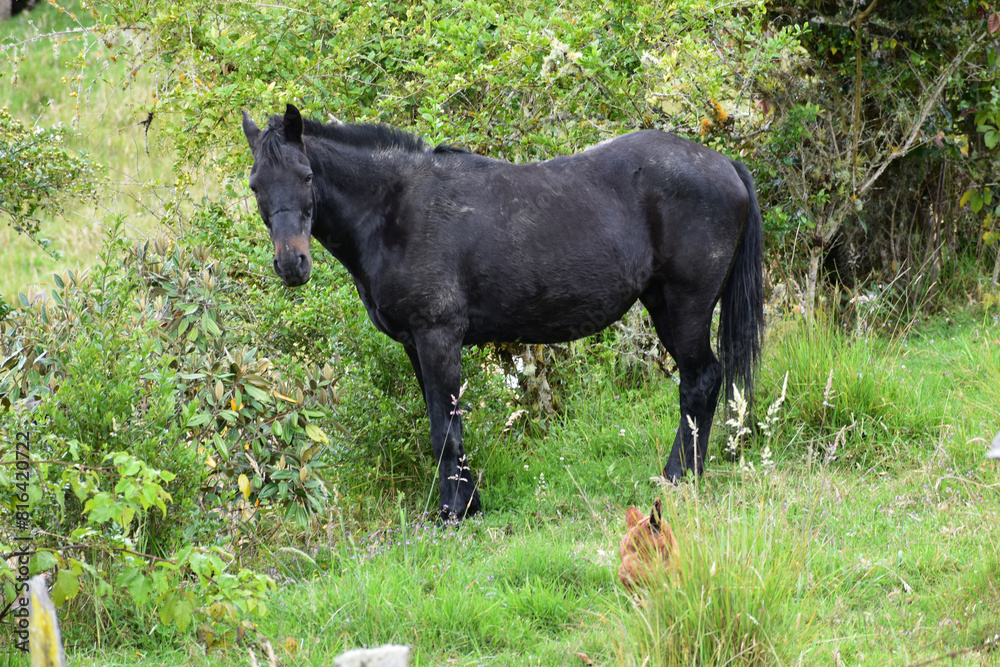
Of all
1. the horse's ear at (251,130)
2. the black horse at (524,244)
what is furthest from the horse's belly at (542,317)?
the horse's ear at (251,130)

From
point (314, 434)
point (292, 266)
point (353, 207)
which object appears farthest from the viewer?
point (353, 207)

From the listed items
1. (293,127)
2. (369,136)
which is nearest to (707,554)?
(293,127)

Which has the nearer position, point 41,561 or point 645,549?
point 41,561

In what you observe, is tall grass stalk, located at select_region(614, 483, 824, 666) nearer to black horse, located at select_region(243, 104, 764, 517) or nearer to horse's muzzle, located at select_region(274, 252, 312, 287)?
black horse, located at select_region(243, 104, 764, 517)

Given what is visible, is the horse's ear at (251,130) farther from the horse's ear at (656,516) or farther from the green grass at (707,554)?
the horse's ear at (656,516)

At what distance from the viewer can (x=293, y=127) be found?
172 inches

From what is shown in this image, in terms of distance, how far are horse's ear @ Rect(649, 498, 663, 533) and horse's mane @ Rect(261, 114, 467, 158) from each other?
2416mm

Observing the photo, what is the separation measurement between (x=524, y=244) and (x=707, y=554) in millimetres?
2308

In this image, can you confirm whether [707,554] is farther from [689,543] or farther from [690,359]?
[690,359]

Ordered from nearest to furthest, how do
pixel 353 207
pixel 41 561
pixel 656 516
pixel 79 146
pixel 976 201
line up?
1. pixel 41 561
2. pixel 656 516
3. pixel 353 207
4. pixel 976 201
5. pixel 79 146

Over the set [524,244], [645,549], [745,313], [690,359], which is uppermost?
[524,244]

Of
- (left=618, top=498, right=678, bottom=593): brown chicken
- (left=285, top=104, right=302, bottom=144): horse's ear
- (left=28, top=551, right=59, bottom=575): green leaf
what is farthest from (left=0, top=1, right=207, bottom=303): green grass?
(left=618, top=498, right=678, bottom=593): brown chicken

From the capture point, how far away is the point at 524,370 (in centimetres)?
621

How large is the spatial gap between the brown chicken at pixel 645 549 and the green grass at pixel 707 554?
0.24 ft
